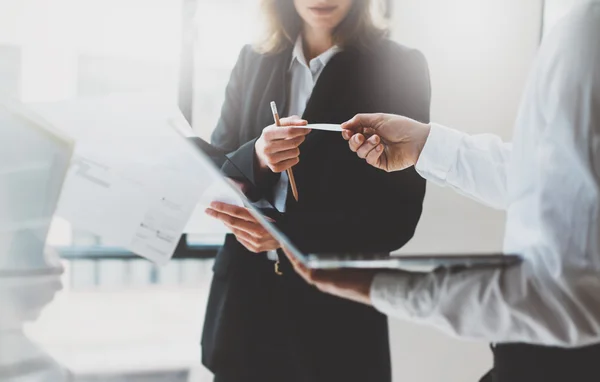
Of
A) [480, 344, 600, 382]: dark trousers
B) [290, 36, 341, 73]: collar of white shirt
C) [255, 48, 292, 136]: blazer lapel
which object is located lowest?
[480, 344, 600, 382]: dark trousers

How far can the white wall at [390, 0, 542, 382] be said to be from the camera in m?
0.86

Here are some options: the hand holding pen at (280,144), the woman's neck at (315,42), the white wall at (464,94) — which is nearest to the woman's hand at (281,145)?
the hand holding pen at (280,144)

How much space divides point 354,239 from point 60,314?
472 millimetres

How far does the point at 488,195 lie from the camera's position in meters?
0.67

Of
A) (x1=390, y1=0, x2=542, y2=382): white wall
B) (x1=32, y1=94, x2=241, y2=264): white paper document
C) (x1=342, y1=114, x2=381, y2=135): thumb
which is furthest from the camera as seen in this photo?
(x1=390, y1=0, x2=542, y2=382): white wall

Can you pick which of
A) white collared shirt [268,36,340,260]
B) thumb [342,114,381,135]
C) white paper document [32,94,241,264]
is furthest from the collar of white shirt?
white paper document [32,94,241,264]

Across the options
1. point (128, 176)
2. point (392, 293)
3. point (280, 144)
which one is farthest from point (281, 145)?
point (392, 293)

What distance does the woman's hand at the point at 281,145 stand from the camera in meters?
0.73

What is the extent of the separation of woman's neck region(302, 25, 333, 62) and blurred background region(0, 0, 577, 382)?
0.29 feet

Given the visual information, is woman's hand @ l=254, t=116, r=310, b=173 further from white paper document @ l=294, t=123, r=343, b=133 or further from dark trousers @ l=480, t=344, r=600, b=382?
dark trousers @ l=480, t=344, r=600, b=382

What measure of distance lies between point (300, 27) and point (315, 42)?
0.11ft

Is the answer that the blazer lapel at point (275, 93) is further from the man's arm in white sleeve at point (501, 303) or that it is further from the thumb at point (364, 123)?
the man's arm in white sleeve at point (501, 303)

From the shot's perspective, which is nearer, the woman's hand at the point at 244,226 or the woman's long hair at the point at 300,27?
the woman's hand at the point at 244,226

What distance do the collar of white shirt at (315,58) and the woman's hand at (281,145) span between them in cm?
9
